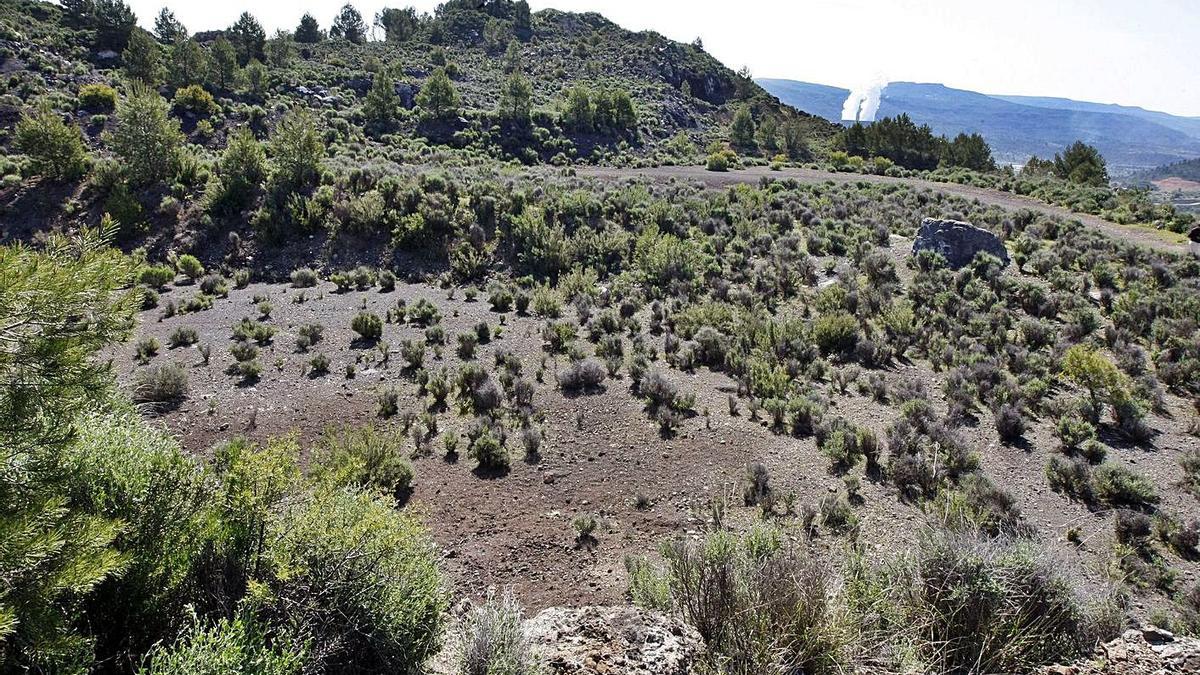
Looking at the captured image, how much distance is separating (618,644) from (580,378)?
7.37 meters

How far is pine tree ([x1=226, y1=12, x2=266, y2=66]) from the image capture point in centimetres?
4353

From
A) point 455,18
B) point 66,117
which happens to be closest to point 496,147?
point 66,117

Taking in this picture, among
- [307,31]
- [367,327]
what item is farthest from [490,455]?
[307,31]

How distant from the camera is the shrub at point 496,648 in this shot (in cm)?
386

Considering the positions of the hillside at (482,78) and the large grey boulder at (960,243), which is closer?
the large grey boulder at (960,243)

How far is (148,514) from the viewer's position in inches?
163

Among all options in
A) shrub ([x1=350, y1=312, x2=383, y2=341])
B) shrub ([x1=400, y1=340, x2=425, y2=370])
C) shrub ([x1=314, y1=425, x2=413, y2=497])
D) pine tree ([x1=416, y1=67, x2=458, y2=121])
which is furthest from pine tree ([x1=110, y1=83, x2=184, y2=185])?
shrub ([x1=314, y1=425, x2=413, y2=497])

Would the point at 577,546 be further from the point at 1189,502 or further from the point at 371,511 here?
the point at 1189,502

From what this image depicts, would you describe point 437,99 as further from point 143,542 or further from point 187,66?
point 143,542

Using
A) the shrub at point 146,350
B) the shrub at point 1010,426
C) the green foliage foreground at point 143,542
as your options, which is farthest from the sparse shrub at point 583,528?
the shrub at point 146,350

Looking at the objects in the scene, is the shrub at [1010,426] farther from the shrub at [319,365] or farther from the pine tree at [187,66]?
the pine tree at [187,66]

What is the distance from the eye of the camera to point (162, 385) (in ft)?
33.4

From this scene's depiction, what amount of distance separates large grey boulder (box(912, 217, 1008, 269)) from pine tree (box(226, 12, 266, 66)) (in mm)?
48206

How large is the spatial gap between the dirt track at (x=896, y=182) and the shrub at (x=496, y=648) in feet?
79.3
